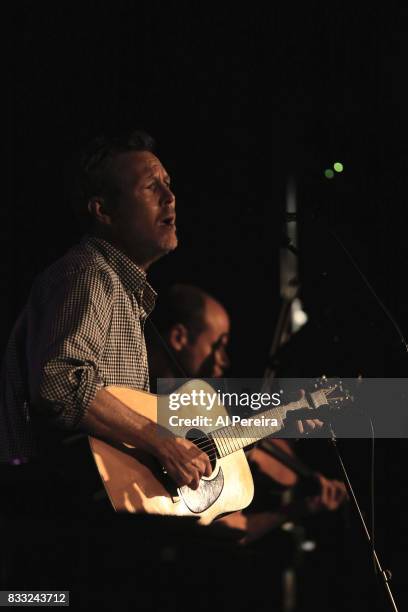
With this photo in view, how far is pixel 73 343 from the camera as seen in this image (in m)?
2.25

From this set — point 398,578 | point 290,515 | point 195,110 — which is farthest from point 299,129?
point 398,578

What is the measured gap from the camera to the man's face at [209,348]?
4.23 meters

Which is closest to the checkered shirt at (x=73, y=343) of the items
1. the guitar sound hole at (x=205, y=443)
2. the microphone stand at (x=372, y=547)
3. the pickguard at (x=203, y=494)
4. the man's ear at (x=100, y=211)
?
the man's ear at (x=100, y=211)

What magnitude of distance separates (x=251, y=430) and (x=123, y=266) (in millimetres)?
697

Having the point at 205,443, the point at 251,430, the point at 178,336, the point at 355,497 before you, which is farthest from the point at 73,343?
the point at 178,336

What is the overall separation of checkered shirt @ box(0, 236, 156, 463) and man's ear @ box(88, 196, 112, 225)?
0.11m

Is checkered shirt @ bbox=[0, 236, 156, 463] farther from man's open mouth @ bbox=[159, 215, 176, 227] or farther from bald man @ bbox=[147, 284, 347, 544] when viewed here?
bald man @ bbox=[147, 284, 347, 544]

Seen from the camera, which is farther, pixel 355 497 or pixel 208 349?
pixel 208 349

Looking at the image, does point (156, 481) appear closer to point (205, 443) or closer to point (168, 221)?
point (205, 443)

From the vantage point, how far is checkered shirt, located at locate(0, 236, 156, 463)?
2234mm

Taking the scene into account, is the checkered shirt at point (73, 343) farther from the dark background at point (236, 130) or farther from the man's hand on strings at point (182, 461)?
the dark background at point (236, 130)

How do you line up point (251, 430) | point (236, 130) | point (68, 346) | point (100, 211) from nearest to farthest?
point (68, 346) → point (251, 430) → point (100, 211) → point (236, 130)

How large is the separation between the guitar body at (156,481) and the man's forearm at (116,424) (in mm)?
31

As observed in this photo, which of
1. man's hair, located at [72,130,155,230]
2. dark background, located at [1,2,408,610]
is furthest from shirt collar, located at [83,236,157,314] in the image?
dark background, located at [1,2,408,610]
